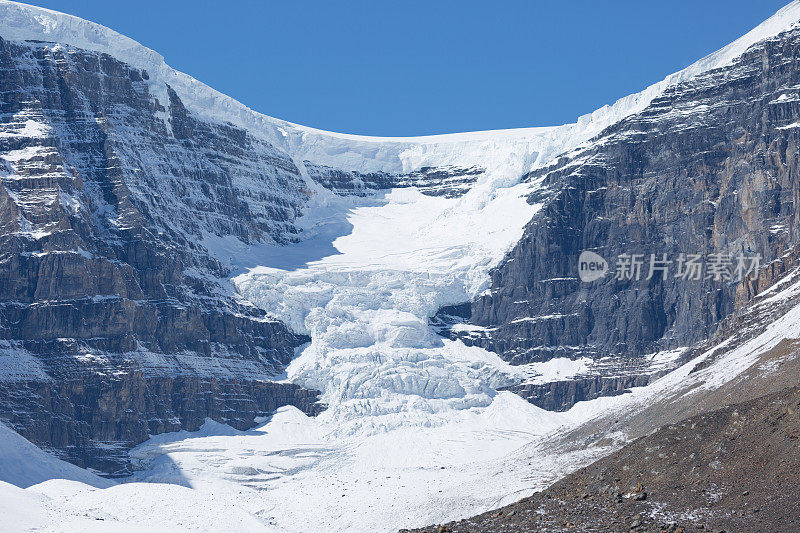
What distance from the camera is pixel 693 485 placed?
8900 centimetres

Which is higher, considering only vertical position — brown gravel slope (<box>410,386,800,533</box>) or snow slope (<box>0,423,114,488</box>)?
brown gravel slope (<box>410,386,800,533</box>)

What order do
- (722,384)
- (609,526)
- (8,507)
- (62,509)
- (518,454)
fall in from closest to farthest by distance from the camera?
1. (609,526)
2. (8,507)
3. (62,509)
4. (722,384)
5. (518,454)

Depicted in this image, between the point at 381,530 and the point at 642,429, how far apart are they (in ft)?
133

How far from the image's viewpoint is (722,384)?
165 metres

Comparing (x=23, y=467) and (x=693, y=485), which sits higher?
(x=693, y=485)

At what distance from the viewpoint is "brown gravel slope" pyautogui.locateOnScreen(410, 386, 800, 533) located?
82.0m

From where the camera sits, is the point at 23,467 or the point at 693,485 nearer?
the point at 693,485

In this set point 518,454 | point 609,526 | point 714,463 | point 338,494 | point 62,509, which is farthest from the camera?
point 518,454

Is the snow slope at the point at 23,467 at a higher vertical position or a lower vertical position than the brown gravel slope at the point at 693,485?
lower

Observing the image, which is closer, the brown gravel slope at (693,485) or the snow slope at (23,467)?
the brown gravel slope at (693,485)

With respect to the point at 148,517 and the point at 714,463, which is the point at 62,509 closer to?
the point at 148,517

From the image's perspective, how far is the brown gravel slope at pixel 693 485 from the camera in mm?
82000

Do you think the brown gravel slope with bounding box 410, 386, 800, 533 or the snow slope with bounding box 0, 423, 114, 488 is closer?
the brown gravel slope with bounding box 410, 386, 800, 533

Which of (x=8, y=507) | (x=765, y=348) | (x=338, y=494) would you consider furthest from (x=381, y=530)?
(x=765, y=348)
